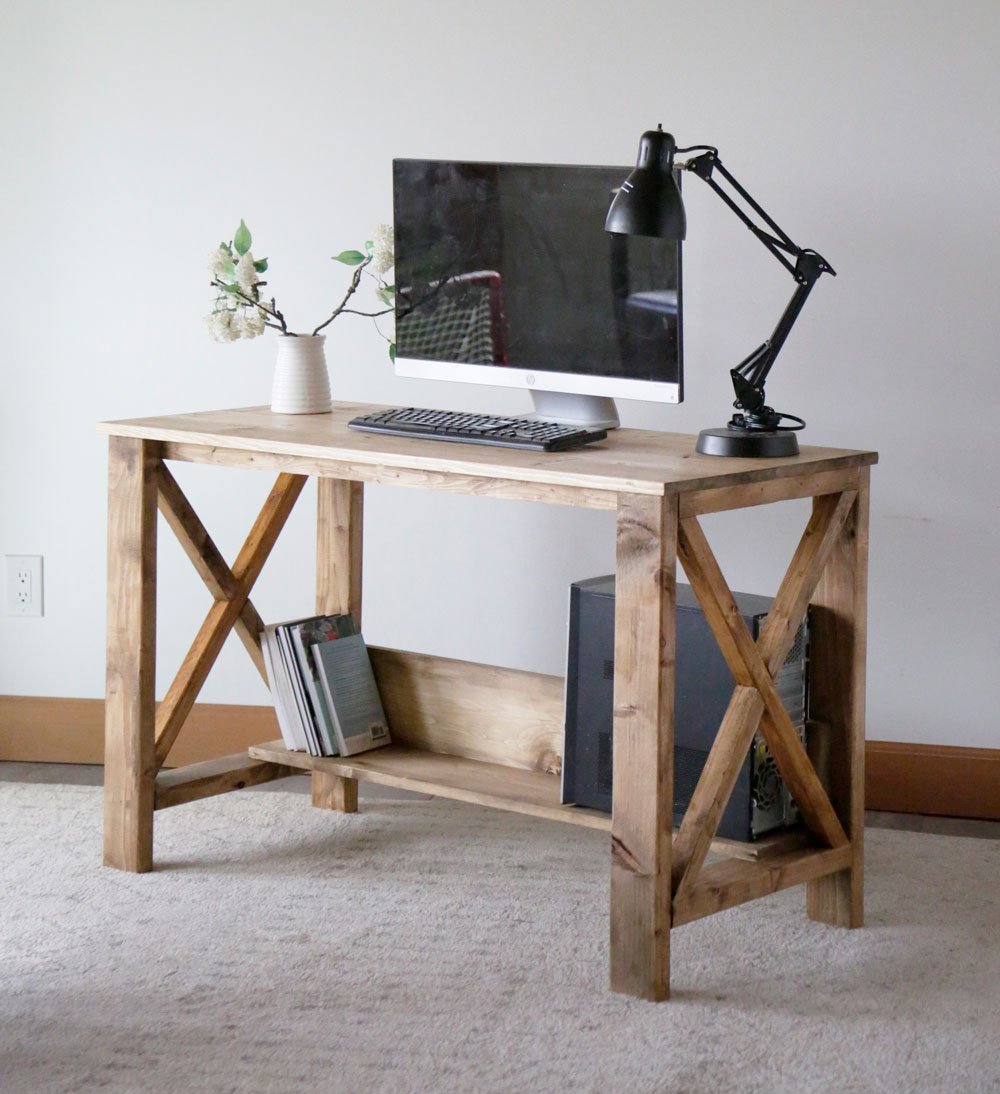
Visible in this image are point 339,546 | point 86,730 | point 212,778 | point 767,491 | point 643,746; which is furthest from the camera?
point 86,730

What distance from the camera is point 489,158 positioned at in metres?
3.03

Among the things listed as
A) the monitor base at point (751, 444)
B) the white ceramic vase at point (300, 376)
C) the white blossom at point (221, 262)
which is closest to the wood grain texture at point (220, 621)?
the white ceramic vase at point (300, 376)

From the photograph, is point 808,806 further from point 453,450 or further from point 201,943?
point 201,943

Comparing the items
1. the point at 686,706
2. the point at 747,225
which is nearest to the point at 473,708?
the point at 686,706

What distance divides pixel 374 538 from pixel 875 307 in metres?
1.07

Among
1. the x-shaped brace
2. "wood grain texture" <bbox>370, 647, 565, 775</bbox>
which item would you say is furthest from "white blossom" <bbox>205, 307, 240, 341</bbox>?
the x-shaped brace

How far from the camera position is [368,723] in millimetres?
2805

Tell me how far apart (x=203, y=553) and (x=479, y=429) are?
2.18 ft

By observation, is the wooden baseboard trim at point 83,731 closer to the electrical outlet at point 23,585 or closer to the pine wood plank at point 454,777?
the electrical outlet at point 23,585

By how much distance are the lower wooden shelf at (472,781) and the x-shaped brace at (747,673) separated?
0.11 metres

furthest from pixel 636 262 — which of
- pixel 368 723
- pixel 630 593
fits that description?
pixel 368 723

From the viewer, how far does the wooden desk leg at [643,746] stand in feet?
6.83

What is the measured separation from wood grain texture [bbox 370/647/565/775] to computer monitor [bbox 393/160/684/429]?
0.47 meters

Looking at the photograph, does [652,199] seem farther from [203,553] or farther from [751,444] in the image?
[203,553]
